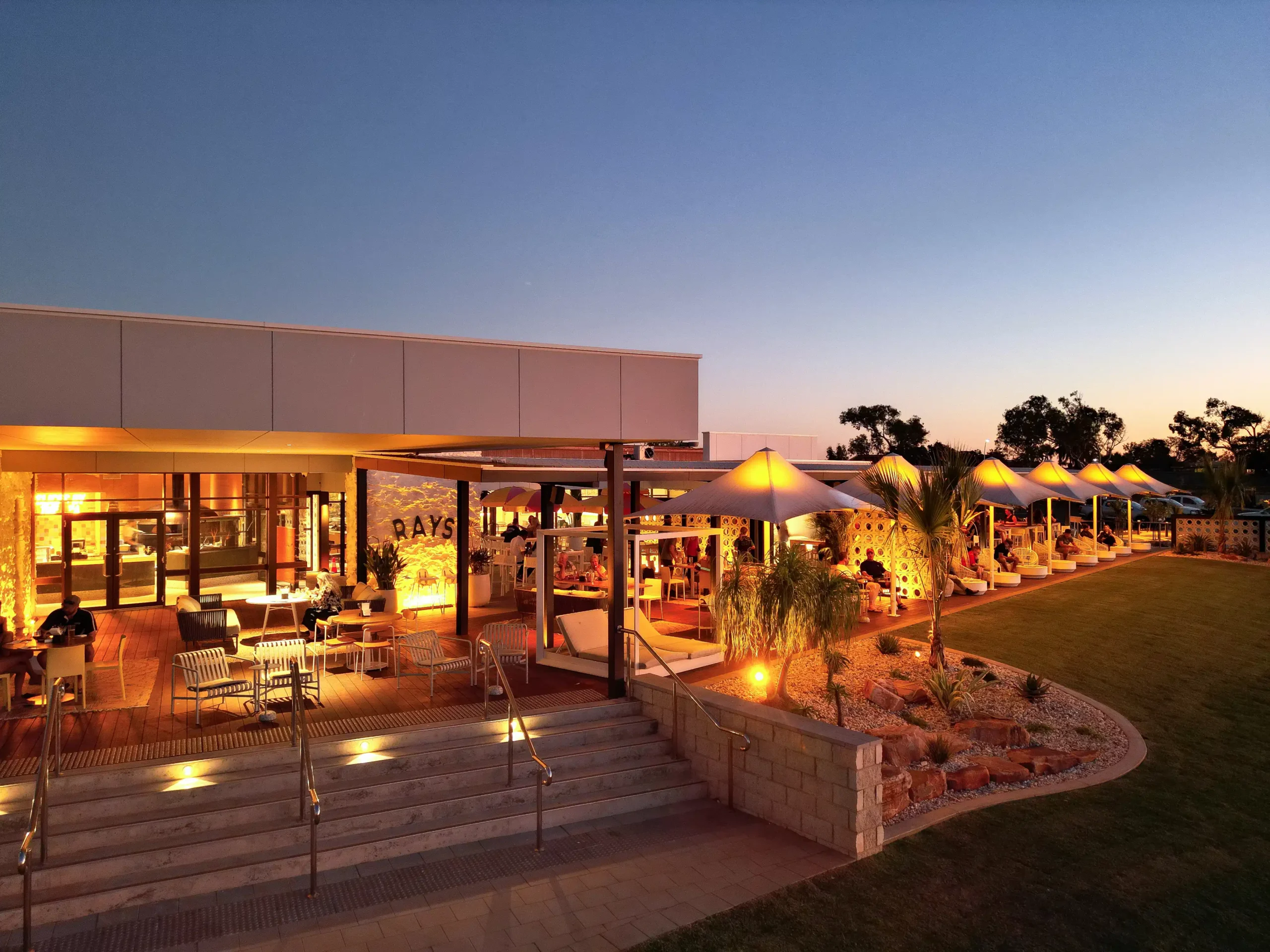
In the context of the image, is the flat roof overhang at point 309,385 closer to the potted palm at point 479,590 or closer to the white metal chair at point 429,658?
the white metal chair at point 429,658

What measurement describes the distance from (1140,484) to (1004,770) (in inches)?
885

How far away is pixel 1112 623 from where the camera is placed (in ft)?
48.1

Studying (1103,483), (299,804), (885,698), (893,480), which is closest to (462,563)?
(299,804)

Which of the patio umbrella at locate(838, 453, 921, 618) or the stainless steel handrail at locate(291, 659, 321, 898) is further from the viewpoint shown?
the patio umbrella at locate(838, 453, 921, 618)

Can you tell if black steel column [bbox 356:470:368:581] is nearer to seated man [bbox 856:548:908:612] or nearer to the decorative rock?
seated man [bbox 856:548:908:612]

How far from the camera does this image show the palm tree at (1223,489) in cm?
2322

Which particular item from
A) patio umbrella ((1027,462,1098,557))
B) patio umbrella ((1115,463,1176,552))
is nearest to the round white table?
patio umbrella ((1027,462,1098,557))

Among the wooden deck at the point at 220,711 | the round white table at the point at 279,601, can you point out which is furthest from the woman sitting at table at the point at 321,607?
the wooden deck at the point at 220,711

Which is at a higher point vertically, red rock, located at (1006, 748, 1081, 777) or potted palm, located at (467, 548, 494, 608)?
potted palm, located at (467, 548, 494, 608)

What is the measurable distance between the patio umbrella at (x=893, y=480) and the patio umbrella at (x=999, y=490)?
263 cm

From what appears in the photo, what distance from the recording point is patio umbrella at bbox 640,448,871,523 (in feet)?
34.8

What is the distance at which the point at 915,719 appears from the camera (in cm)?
910

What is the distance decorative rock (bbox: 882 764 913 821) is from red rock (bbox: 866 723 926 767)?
1.28 ft

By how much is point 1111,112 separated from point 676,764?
56.3ft
